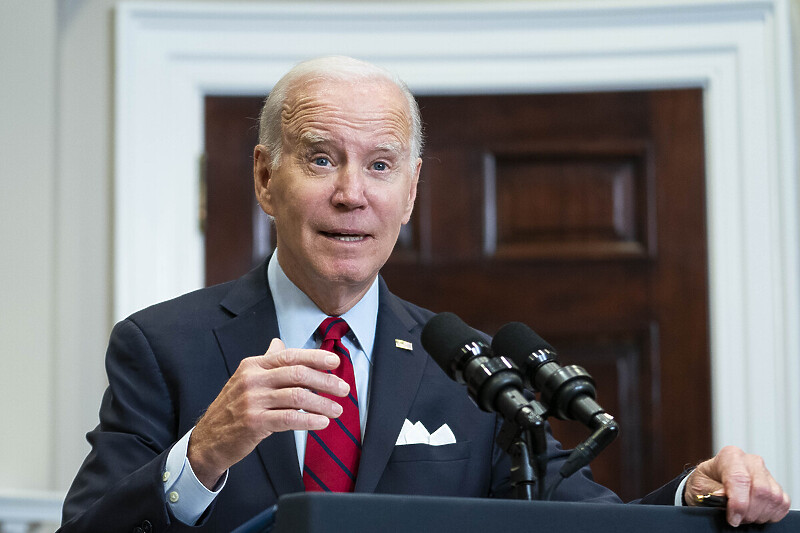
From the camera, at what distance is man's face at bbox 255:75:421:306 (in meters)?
1.56

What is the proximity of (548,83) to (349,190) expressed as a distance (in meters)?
1.38

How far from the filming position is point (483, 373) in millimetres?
983

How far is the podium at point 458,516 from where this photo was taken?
→ 84 centimetres

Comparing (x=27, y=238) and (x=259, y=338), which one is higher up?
(x=27, y=238)

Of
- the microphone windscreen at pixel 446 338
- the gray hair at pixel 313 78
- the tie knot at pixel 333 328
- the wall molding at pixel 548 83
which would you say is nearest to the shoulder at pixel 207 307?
the tie knot at pixel 333 328

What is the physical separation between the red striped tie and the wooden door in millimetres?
1235

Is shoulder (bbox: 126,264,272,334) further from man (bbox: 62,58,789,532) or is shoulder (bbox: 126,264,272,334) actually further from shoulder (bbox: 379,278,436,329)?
shoulder (bbox: 379,278,436,329)

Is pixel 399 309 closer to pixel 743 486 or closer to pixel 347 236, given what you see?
pixel 347 236

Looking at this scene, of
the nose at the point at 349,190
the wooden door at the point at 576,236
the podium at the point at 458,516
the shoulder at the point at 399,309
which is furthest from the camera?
the wooden door at the point at 576,236

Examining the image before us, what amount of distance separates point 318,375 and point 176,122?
1.81 meters

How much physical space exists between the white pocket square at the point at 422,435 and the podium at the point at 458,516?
0.63m

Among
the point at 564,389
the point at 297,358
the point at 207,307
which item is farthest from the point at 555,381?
the point at 207,307

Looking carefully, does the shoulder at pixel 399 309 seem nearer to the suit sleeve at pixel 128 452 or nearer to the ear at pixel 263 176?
the ear at pixel 263 176

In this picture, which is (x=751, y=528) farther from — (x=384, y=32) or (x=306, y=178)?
(x=384, y=32)
